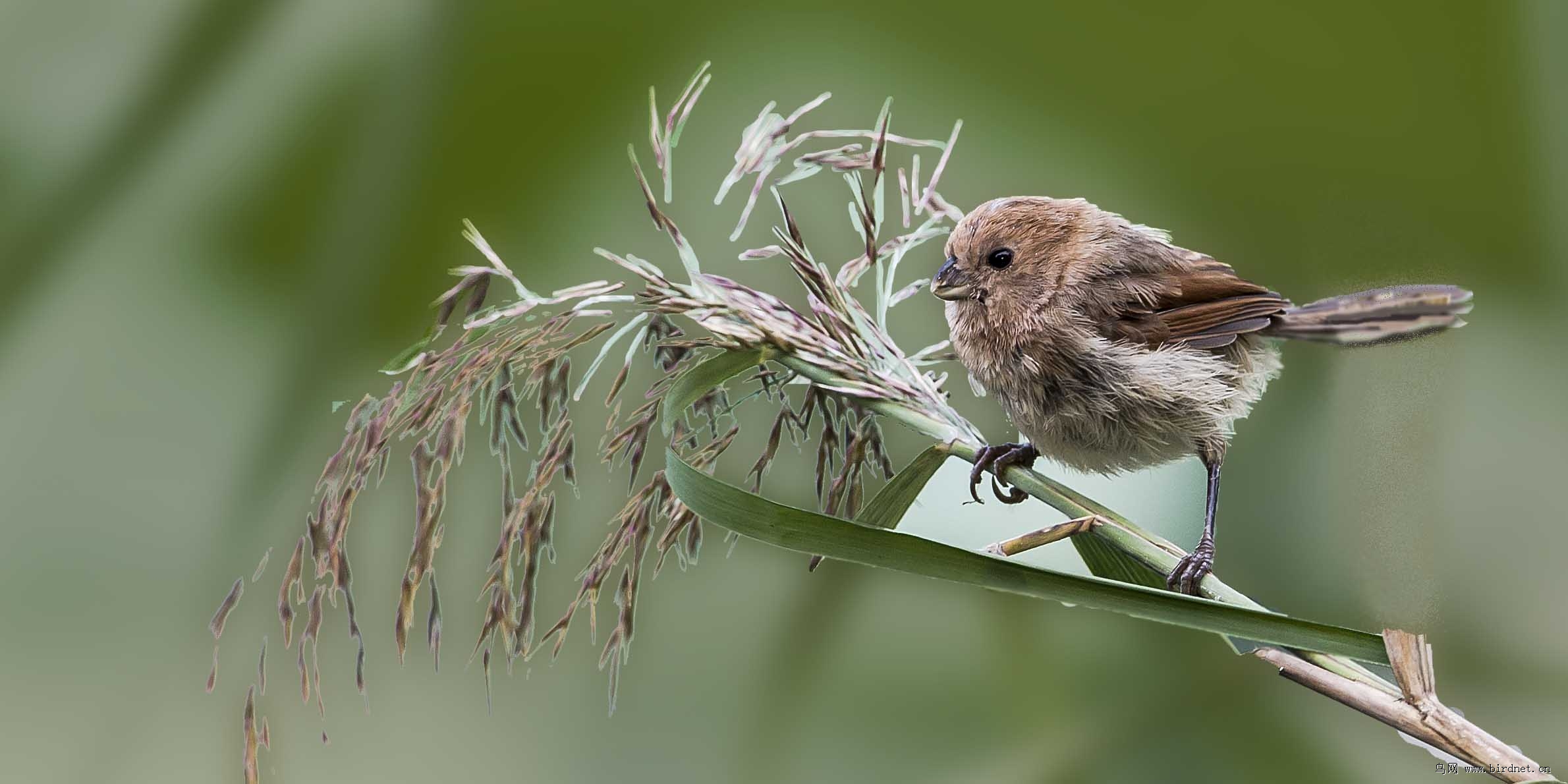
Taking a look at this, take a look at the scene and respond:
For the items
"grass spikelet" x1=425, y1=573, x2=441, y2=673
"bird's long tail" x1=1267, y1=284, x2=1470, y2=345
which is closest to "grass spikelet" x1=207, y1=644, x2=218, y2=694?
"grass spikelet" x1=425, y1=573, x2=441, y2=673

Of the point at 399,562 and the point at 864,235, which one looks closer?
the point at 864,235

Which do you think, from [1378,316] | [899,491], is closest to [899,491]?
[899,491]

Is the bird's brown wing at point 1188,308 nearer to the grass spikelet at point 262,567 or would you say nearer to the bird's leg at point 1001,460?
the bird's leg at point 1001,460

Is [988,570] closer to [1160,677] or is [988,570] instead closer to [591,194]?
[1160,677]

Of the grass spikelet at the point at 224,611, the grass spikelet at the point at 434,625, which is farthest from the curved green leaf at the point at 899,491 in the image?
the grass spikelet at the point at 224,611

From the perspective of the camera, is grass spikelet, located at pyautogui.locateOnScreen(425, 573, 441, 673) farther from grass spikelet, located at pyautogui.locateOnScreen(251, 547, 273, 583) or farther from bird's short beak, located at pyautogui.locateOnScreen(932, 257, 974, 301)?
bird's short beak, located at pyautogui.locateOnScreen(932, 257, 974, 301)

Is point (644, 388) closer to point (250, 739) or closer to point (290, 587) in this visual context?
point (290, 587)

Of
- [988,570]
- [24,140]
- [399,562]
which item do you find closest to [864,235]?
[988,570]
